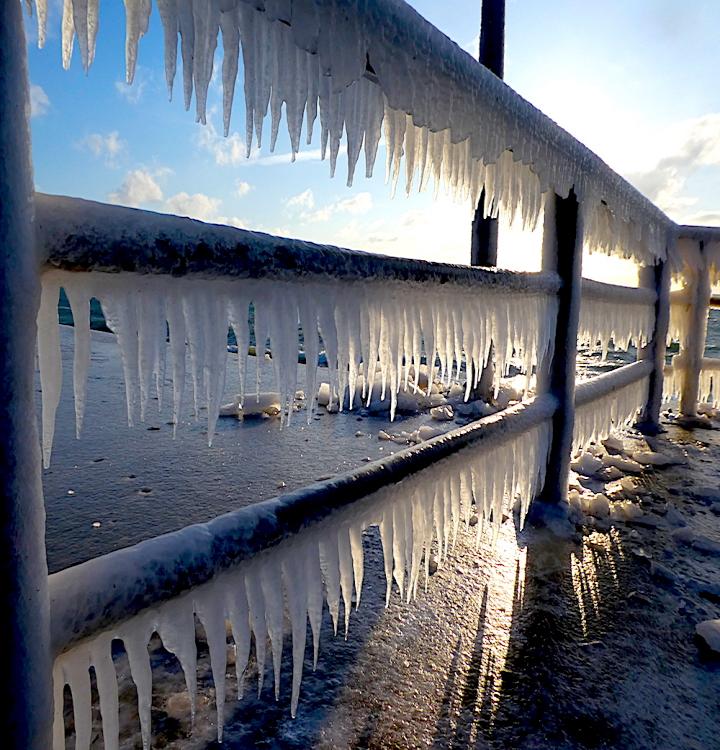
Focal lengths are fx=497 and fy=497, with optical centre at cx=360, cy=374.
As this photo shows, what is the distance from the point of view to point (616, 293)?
254 cm

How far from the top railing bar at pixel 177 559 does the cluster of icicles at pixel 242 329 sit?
6.4 inches

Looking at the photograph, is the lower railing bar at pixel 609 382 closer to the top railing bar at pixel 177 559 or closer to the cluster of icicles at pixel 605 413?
the cluster of icicles at pixel 605 413

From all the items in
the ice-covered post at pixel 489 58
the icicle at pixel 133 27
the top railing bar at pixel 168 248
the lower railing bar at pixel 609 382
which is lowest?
the lower railing bar at pixel 609 382

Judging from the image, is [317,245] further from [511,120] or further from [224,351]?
[511,120]

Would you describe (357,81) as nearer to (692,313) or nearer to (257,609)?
(257,609)

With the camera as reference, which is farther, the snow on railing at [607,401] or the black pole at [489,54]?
the black pole at [489,54]

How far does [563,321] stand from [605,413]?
0.91 m

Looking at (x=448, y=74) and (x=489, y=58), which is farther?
(x=489, y=58)

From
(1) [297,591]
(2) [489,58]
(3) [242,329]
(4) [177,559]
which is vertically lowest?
(1) [297,591]

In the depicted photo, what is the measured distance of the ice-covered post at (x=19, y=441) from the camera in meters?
0.45

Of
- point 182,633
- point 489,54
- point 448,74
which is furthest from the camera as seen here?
point 489,54

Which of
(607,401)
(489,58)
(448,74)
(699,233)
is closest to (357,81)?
(448,74)

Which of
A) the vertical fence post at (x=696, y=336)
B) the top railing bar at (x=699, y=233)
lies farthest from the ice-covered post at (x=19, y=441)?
the vertical fence post at (x=696, y=336)

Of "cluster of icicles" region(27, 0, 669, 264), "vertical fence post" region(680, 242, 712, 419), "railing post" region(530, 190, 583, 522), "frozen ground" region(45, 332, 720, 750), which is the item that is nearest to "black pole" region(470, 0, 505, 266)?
"vertical fence post" region(680, 242, 712, 419)
